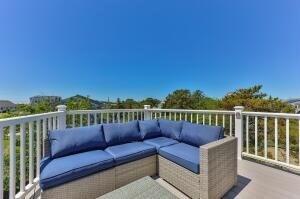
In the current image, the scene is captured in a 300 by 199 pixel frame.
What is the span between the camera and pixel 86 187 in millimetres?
1950

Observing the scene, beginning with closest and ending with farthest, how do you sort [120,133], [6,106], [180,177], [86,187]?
[86,187] < [180,177] < [120,133] < [6,106]

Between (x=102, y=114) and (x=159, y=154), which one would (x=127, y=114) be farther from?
(x=159, y=154)

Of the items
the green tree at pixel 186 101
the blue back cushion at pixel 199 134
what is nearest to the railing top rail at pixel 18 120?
the blue back cushion at pixel 199 134

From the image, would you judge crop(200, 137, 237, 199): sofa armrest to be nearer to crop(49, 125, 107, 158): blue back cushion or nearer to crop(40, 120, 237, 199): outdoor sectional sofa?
crop(40, 120, 237, 199): outdoor sectional sofa

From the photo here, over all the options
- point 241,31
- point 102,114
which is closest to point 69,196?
point 102,114

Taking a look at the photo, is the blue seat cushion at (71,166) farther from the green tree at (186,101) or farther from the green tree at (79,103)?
the green tree at (186,101)

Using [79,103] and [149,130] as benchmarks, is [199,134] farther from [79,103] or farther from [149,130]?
[79,103]

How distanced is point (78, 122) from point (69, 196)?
2.42 m

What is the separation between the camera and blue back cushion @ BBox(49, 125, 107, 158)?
7.57ft

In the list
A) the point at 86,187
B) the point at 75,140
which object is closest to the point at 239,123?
the point at 86,187

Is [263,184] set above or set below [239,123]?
below

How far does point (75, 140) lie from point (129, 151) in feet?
2.87

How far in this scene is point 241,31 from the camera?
30.6 feet

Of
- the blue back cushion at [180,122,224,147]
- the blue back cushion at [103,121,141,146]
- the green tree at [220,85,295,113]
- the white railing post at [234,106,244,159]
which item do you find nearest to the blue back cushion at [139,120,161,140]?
the blue back cushion at [103,121,141,146]
